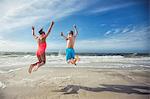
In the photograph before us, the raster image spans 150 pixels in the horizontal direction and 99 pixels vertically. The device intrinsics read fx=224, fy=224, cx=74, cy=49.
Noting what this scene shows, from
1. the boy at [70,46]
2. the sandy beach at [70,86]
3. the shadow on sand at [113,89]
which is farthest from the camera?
the shadow on sand at [113,89]

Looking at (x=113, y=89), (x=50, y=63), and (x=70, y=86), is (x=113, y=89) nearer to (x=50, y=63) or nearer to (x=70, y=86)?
(x=70, y=86)

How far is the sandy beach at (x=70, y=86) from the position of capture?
3205mm

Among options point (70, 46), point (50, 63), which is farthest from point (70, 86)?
point (50, 63)

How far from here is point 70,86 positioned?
3.62 meters

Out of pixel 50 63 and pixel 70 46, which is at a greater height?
pixel 70 46

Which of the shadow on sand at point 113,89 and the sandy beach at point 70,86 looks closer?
the sandy beach at point 70,86

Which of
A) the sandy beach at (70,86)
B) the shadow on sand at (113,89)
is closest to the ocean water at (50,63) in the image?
the sandy beach at (70,86)

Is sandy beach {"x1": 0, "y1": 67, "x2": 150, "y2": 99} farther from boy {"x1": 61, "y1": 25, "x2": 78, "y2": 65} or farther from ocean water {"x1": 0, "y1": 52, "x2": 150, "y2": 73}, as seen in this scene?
ocean water {"x1": 0, "y1": 52, "x2": 150, "y2": 73}

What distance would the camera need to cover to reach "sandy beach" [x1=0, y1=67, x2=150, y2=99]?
3.21m

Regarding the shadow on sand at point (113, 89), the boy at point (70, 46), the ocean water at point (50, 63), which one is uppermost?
the boy at point (70, 46)

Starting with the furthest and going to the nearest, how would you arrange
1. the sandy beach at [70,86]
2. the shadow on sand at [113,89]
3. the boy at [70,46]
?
1. the shadow on sand at [113,89]
2. the sandy beach at [70,86]
3. the boy at [70,46]

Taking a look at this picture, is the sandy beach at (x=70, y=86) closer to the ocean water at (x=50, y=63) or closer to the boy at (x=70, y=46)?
the boy at (x=70, y=46)

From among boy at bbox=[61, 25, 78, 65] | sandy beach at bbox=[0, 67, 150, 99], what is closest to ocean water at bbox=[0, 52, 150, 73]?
sandy beach at bbox=[0, 67, 150, 99]

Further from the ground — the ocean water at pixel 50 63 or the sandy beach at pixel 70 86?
the ocean water at pixel 50 63
